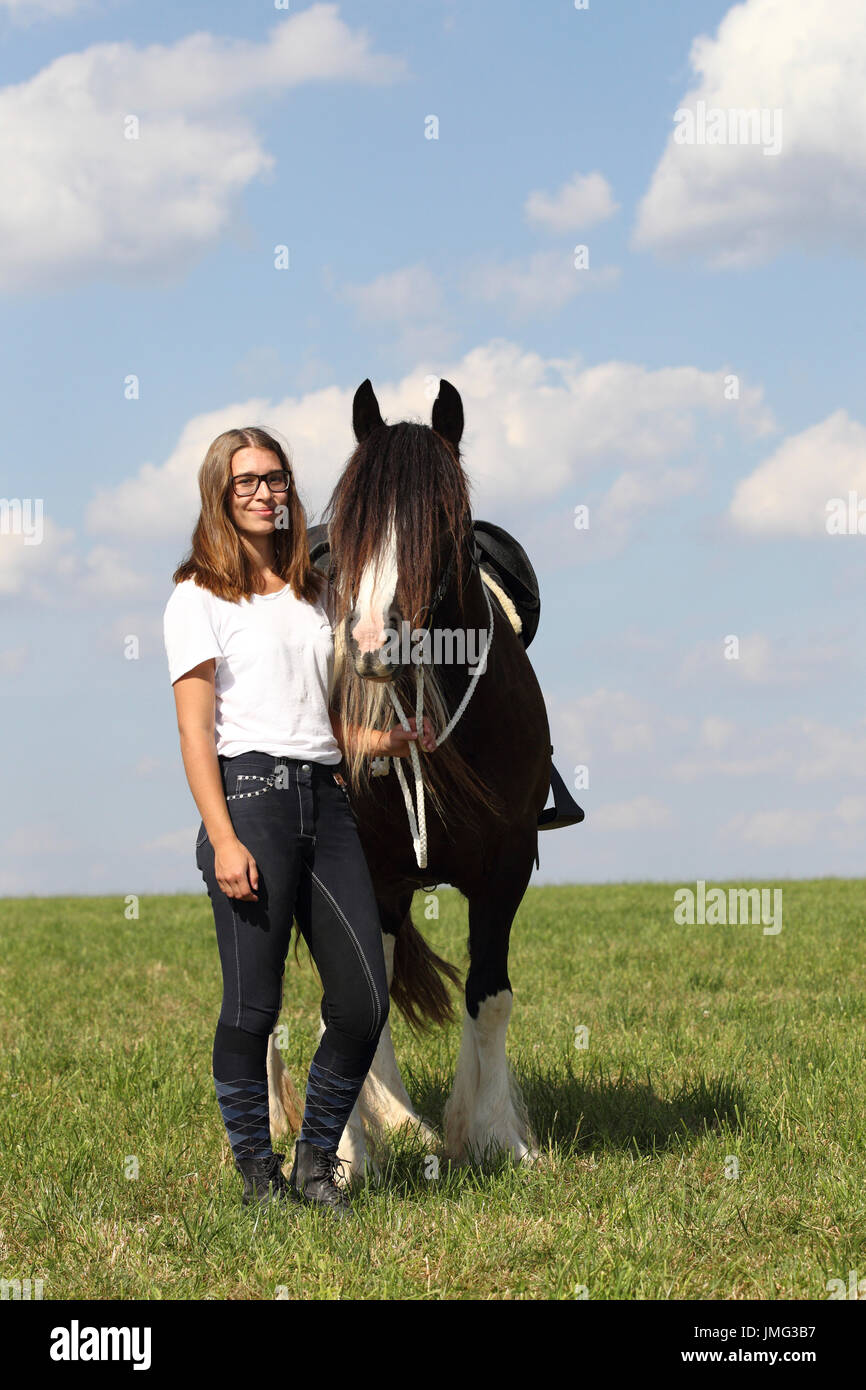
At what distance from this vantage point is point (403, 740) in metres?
4.45

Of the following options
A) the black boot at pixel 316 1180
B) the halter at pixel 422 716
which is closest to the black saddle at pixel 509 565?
the halter at pixel 422 716

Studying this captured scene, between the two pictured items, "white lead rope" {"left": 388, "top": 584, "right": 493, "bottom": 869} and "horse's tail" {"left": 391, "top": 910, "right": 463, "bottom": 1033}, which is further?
"horse's tail" {"left": 391, "top": 910, "right": 463, "bottom": 1033}

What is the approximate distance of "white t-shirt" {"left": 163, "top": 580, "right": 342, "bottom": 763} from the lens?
400cm

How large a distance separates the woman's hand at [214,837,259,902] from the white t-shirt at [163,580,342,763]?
1.01 feet

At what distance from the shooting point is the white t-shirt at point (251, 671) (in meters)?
4.00

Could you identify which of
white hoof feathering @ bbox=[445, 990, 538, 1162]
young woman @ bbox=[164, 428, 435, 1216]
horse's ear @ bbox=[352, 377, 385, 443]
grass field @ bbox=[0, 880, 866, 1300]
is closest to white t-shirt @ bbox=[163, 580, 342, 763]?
young woman @ bbox=[164, 428, 435, 1216]

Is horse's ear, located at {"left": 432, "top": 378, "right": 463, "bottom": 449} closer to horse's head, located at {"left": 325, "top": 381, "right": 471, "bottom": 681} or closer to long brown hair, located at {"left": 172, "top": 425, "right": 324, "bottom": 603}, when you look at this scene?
horse's head, located at {"left": 325, "top": 381, "right": 471, "bottom": 681}

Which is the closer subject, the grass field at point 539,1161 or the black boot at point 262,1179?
the grass field at point 539,1161

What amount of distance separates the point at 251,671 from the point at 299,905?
2.49ft

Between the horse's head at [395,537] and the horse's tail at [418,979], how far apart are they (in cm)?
214

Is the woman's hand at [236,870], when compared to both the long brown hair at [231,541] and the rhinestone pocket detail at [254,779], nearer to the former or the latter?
the rhinestone pocket detail at [254,779]

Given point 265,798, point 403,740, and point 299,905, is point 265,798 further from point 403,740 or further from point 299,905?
point 403,740

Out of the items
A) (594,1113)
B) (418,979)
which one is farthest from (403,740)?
(594,1113)
